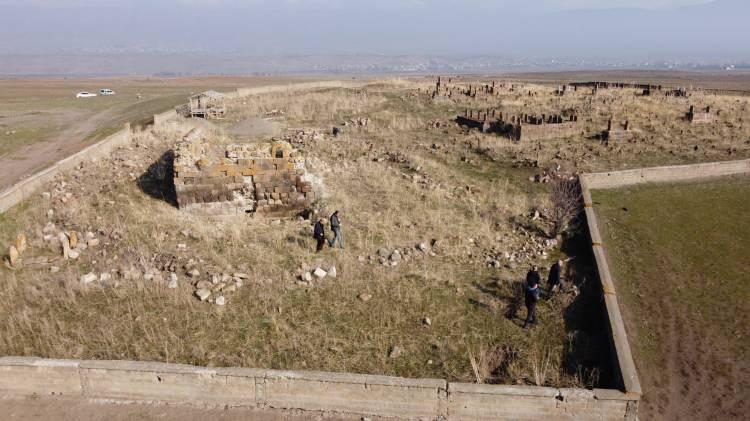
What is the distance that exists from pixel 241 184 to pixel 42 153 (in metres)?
14.6

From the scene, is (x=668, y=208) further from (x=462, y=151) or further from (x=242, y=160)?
(x=242, y=160)

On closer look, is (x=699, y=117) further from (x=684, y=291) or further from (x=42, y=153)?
(x=42, y=153)

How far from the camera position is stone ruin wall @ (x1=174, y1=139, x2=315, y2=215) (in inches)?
553

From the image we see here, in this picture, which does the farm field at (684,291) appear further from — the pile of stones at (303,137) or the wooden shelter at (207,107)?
the wooden shelter at (207,107)

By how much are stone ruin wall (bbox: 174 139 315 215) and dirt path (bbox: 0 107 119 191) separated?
805 centimetres

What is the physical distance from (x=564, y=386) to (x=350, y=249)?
6107 millimetres

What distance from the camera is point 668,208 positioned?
611 inches

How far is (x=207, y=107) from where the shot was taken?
35094mm

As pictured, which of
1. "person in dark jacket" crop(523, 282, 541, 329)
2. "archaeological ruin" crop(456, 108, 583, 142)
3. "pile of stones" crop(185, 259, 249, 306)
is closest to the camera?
"person in dark jacket" crop(523, 282, 541, 329)

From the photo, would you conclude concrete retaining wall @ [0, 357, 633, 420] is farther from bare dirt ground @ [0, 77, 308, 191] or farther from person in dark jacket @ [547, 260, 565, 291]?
bare dirt ground @ [0, 77, 308, 191]

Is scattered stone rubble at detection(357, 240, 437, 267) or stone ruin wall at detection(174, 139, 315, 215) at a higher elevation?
stone ruin wall at detection(174, 139, 315, 215)

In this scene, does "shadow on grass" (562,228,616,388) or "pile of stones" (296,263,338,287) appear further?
"pile of stones" (296,263,338,287)

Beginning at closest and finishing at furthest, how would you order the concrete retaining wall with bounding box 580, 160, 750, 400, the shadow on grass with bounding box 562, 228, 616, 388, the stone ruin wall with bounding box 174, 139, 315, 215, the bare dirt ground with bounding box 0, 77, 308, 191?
the concrete retaining wall with bounding box 580, 160, 750, 400 → the shadow on grass with bounding box 562, 228, 616, 388 → the stone ruin wall with bounding box 174, 139, 315, 215 → the bare dirt ground with bounding box 0, 77, 308, 191

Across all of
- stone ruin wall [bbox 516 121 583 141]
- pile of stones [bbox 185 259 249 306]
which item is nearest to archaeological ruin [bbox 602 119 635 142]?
stone ruin wall [bbox 516 121 583 141]
